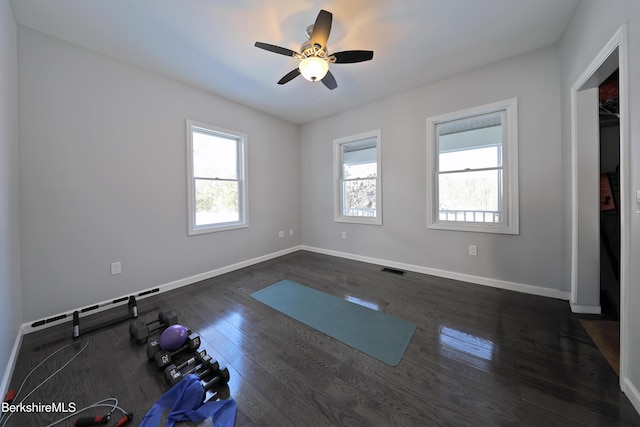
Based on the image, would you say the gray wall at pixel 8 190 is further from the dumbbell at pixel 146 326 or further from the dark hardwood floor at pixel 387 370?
the dumbbell at pixel 146 326

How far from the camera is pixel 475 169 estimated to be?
9.62 feet

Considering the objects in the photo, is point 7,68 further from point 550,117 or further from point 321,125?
point 550,117

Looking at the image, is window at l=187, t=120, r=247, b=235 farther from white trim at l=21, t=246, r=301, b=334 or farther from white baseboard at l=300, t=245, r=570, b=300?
white baseboard at l=300, t=245, r=570, b=300

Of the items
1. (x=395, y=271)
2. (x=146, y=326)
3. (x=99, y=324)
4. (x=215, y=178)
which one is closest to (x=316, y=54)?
(x=215, y=178)

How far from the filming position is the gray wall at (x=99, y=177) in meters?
2.01

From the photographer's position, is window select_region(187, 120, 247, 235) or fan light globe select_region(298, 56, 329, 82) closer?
fan light globe select_region(298, 56, 329, 82)

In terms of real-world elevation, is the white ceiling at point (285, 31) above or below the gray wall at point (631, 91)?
above

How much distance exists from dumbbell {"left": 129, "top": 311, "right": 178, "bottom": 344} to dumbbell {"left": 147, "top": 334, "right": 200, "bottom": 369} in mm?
288

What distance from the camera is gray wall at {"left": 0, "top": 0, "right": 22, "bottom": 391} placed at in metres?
1.50

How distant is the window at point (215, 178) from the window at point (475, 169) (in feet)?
9.88

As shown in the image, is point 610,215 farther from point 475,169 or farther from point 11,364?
point 11,364

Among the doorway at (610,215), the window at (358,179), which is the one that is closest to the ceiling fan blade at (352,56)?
the window at (358,179)

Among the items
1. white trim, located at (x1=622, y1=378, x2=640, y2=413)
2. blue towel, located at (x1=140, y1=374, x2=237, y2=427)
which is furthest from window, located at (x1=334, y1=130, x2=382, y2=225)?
blue towel, located at (x1=140, y1=374, x2=237, y2=427)

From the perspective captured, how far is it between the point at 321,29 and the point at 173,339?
2.70 m
